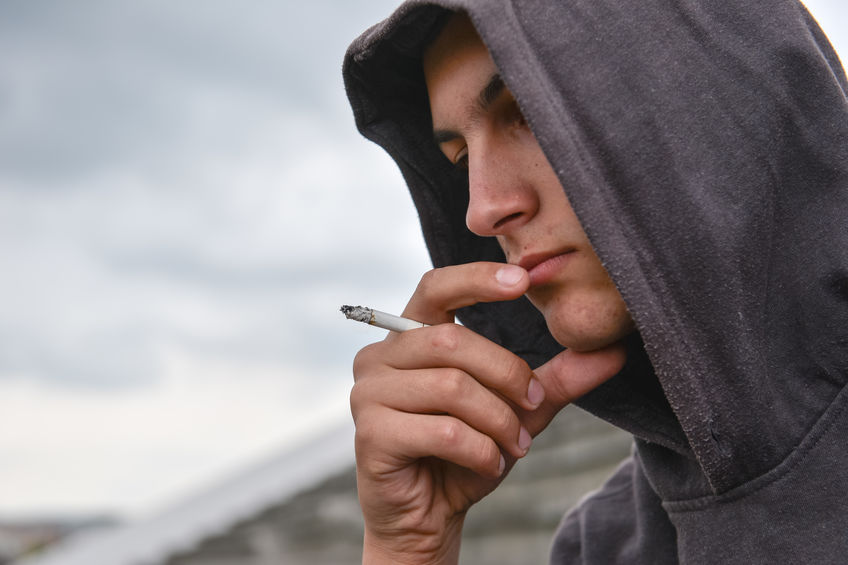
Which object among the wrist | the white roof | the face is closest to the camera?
the face

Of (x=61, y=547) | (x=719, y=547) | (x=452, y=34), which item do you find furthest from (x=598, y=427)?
(x=61, y=547)

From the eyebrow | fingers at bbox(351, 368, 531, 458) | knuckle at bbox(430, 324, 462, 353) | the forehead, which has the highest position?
the forehead

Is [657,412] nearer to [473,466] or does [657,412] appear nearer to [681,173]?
[473,466]

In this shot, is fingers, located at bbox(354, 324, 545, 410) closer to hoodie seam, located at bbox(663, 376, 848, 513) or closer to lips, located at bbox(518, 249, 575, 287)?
lips, located at bbox(518, 249, 575, 287)

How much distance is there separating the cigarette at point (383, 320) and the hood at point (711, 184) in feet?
1.30

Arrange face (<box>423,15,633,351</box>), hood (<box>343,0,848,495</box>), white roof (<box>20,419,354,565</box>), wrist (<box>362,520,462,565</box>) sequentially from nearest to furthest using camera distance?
hood (<box>343,0,848,495</box>) < face (<box>423,15,633,351</box>) < wrist (<box>362,520,462,565</box>) < white roof (<box>20,419,354,565</box>)

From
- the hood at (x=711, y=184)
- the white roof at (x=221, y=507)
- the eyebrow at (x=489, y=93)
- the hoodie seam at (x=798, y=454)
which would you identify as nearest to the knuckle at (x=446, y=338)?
the hood at (x=711, y=184)

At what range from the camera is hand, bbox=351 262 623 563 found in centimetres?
132

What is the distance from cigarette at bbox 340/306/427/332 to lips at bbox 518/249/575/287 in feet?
0.74

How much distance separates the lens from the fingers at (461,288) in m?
1.30

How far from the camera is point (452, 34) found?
1.48m

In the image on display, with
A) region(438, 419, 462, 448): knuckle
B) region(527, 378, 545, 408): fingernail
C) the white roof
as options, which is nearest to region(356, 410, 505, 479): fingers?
region(438, 419, 462, 448): knuckle

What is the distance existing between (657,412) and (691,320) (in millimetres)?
356

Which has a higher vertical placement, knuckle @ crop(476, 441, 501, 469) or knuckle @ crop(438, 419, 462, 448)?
knuckle @ crop(438, 419, 462, 448)
